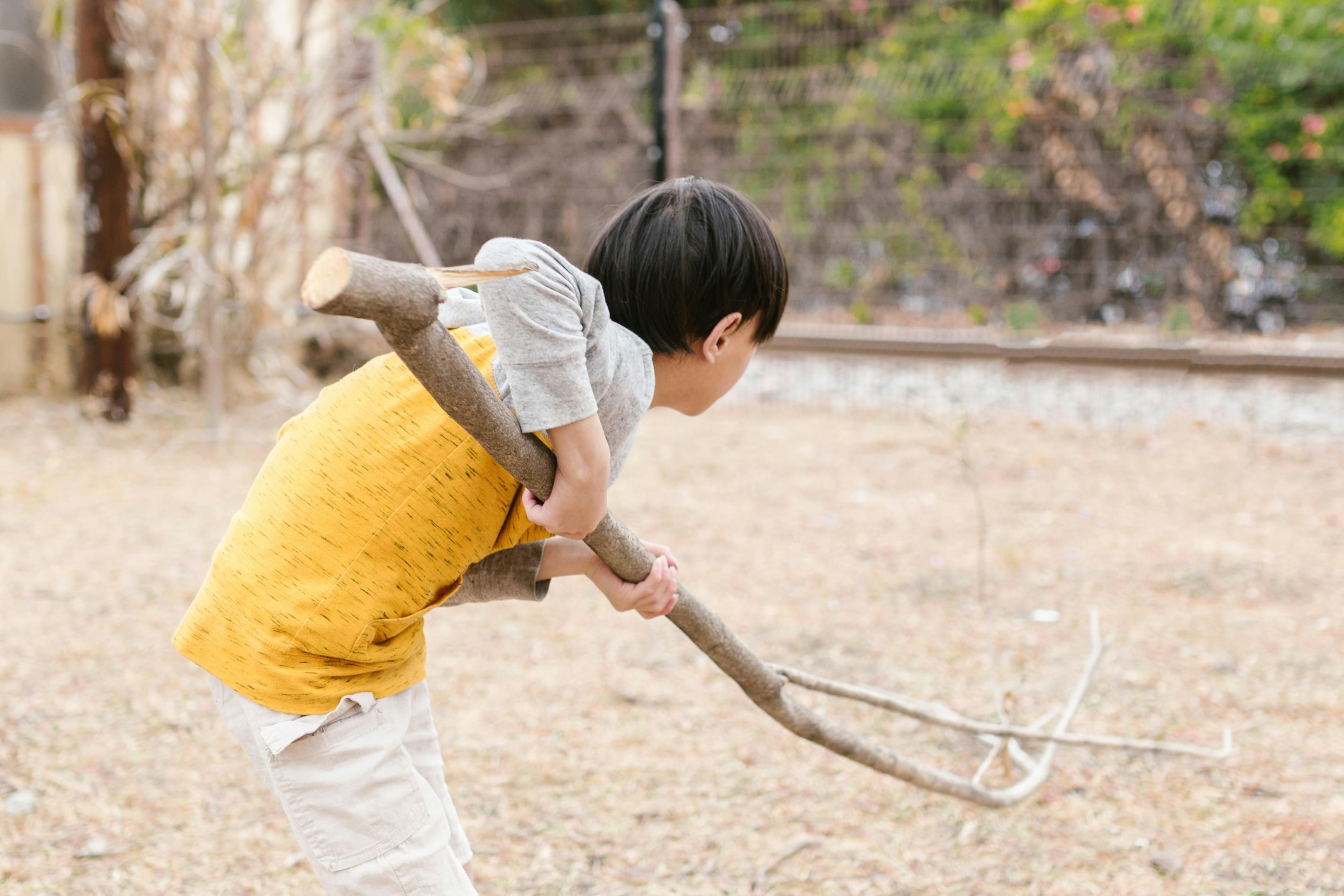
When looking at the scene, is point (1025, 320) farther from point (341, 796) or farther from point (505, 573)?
point (341, 796)

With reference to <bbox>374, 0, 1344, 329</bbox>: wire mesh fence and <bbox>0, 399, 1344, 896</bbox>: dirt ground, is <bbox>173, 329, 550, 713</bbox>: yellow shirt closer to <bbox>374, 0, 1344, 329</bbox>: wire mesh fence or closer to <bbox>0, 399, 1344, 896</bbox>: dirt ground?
<bbox>0, 399, 1344, 896</bbox>: dirt ground

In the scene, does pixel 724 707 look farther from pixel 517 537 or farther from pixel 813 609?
pixel 517 537

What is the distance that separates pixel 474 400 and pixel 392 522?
0.28m

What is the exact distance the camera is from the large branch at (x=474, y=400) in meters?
0.92

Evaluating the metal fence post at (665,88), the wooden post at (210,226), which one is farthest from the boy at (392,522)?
the metal fence post at (665,88)

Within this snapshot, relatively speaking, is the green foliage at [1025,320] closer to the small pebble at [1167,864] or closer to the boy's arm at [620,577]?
the small pebble at [1167,864]

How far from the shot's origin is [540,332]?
1.09 meters

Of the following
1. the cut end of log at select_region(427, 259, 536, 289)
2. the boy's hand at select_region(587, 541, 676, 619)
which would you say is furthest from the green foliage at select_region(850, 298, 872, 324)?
the cut end of log at select_region(427, 259, 536, 289)

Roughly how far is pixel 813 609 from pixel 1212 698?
102 centimetres

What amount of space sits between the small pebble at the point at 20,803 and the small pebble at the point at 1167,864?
202cm

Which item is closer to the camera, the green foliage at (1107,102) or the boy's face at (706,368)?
the boy's face at (706,368)

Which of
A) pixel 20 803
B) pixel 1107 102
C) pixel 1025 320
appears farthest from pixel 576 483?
pixel 1107 102

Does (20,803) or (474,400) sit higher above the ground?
(474,400)

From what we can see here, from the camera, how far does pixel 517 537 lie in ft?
4.61
